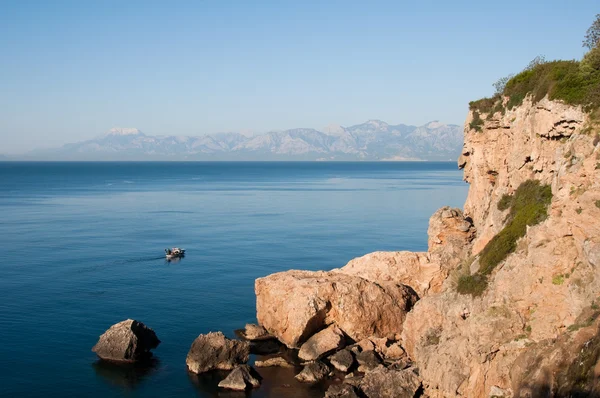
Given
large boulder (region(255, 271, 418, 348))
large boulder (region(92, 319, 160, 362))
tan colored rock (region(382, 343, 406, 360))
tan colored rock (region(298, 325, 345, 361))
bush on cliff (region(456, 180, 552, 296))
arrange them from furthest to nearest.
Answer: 1. large boulder (region(255, 271, 418, 348))
2. tan colored rock (region(298, 325, 345, 361))
3. large boulder (region(92, 319, 160, 362))
4. tan colored rock (region(382, 343, 406, 360))
5. bush on cliff (region(456, 180, 552, 296))

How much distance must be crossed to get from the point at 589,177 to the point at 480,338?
10288 millimetres

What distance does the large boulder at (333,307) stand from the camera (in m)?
44.3

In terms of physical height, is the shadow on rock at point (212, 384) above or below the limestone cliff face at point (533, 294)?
below

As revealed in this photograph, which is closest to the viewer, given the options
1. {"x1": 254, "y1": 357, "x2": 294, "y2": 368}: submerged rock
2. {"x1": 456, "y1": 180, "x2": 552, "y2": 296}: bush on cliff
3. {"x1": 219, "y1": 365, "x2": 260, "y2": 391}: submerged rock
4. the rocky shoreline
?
the rocky shoreline

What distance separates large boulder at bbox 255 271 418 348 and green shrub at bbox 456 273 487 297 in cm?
914

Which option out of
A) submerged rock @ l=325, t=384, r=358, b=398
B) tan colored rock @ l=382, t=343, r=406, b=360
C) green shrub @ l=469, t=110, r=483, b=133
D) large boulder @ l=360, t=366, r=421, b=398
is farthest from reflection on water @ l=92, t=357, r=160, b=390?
green shrub @ l=469, t=110, r=483, b=133

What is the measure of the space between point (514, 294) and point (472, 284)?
4.07 meters

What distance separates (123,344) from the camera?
42.1 metres

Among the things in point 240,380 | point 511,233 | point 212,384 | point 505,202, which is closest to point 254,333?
point 212,384

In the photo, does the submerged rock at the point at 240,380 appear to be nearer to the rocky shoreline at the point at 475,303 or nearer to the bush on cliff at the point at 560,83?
the rocky shoreline at the point at 475,303

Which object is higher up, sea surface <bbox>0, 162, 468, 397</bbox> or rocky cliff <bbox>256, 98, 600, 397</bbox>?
rocky cliff <bbox>256, 98, 600, 397</bbox>

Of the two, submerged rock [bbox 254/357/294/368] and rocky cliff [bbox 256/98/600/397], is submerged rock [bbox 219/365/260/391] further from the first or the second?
rocky cliff [bbox 256/98/600/397]

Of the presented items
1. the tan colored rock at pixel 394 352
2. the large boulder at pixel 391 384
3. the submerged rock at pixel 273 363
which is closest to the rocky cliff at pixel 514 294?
the tan colored rock at pixel 394 352

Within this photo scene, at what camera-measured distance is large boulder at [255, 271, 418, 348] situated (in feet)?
145
